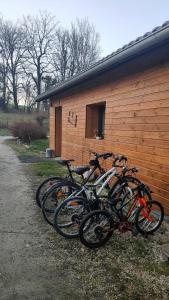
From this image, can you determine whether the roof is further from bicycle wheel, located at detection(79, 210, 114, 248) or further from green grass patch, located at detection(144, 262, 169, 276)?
green grass patch, located at detection(144, 262, 169, 276)

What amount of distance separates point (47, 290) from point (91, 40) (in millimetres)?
30446

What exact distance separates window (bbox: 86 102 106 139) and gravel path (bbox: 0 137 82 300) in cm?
290

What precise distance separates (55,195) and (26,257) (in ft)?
3.67

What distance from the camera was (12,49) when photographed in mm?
30562

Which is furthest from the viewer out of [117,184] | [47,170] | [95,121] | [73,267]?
[47,170]

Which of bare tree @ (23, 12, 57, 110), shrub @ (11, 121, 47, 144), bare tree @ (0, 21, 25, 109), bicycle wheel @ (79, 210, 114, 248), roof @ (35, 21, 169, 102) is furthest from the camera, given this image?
bare tree @ (0, 21, 25, 109)

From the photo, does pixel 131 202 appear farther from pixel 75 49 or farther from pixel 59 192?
pixel 75 49

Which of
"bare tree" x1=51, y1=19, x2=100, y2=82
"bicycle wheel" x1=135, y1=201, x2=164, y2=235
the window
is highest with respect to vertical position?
"bare tree" x1=51, y1=19, x2=100, y2=82

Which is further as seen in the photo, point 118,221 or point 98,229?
point 118,221

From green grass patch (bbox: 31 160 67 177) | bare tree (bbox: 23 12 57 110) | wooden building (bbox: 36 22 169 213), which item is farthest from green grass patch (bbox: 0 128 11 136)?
wooden building (bbox: 36 22 169 213)

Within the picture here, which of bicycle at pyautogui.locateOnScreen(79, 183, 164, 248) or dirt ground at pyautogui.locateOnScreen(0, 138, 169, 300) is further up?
bicycle at pyautogui.locateOnScreen(79, 183, 164, 248)

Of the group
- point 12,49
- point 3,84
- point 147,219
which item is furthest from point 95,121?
point 3,84

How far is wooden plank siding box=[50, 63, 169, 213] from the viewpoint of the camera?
3896 millimetres

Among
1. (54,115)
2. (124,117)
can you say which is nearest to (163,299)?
(124,117)
